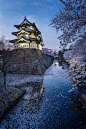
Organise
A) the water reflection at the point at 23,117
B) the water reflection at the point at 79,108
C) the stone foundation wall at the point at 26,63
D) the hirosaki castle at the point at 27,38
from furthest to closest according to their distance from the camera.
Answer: the hirosaki castle at the point at 27,38, the stone foundation wall at the point at 26,63, the water reflection at the point at 79,108, the water reflection at the point at 23,117

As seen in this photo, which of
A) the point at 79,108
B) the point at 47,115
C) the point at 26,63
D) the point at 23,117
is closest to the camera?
the point at 23,117

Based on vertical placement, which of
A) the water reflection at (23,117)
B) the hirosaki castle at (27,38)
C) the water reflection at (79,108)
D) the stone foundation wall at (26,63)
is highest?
the hirosaki castle at (27,38)

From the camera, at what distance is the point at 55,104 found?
5398mm

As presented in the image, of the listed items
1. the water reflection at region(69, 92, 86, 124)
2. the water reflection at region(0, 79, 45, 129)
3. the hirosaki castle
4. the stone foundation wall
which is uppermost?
the hirosaki castle

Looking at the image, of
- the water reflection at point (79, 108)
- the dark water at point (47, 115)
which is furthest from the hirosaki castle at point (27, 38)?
the water reflection at point (79, 108)

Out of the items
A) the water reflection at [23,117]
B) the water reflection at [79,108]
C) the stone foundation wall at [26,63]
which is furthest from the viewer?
the stone foundation wall at [26,63]

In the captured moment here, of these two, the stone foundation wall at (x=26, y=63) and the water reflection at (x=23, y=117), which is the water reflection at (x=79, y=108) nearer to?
the water reflection at (x=23, y=117)

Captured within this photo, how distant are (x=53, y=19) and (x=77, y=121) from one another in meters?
5.87

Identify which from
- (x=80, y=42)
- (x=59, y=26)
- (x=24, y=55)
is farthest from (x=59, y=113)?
(x=24, y=55)

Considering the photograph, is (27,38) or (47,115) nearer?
(47,115)

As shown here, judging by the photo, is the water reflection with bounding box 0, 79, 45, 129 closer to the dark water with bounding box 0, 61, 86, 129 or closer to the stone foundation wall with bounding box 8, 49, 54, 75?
the dark water with bounding box 0, 61, 86, 129

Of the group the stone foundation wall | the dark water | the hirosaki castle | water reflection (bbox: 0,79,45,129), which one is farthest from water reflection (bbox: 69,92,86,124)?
the hirosaki castle

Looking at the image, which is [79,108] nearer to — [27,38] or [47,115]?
[47,115]

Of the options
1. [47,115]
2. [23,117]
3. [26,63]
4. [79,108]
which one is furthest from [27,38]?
[79,108]
